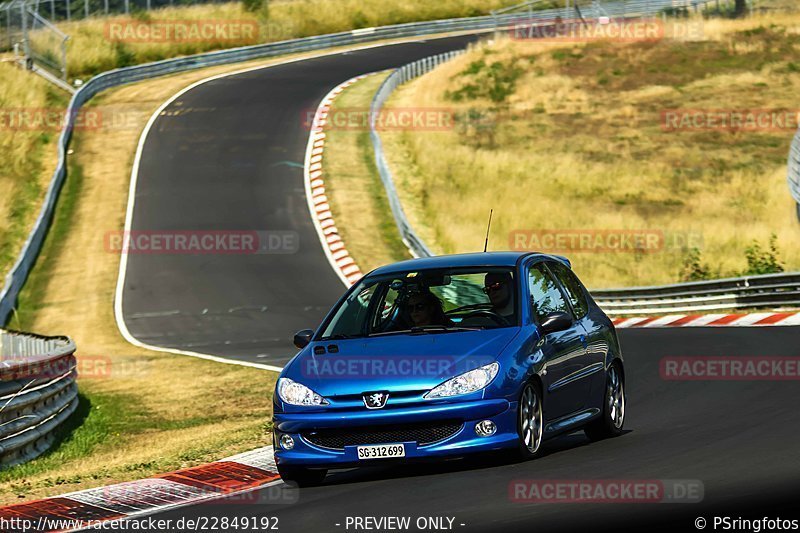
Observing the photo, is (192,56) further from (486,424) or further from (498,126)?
(486,424)

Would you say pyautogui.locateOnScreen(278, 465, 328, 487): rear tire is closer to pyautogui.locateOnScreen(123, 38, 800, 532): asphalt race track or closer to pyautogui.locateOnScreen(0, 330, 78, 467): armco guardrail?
pyautogui.locateOnScreen(123, 38, 800, 532): asphalt race track

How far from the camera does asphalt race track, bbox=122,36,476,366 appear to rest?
27641 mm

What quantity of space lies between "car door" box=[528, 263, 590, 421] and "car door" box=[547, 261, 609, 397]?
11 cm

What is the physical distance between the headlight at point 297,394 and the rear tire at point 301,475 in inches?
18.9

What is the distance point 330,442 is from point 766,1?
223 ft

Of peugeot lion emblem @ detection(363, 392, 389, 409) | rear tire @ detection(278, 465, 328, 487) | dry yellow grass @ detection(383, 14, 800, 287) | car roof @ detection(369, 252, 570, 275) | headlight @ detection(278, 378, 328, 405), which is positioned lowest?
dry yellow grass @ detection(383, 14, 800, 287)

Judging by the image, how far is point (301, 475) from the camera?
9.78 m

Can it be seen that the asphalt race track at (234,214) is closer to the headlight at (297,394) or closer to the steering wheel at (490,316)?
the steering wheel at (490,316)

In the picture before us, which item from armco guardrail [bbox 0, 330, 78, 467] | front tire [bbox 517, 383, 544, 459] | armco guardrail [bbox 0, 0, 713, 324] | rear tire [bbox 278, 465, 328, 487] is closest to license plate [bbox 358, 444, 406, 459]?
rear tire [bbox 278, 465, 328, 487]

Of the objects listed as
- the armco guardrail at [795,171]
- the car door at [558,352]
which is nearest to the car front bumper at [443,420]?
the car door at [558,352]

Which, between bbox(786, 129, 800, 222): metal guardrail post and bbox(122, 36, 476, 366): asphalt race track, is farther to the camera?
bbox(786, 129, 800, 222): metal guardrail post

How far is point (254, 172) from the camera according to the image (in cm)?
4134

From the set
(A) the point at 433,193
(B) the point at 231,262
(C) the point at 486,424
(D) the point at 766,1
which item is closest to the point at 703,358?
(C) the point at 486,424

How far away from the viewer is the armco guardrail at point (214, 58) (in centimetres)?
3316
